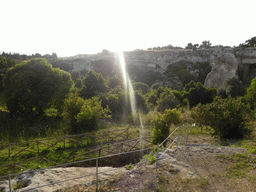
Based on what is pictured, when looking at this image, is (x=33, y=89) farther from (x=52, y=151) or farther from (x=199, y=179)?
(x=199, y=179)

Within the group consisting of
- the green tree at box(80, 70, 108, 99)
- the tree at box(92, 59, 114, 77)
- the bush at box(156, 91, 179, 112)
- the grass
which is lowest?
the grass

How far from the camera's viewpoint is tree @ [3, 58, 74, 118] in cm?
1678

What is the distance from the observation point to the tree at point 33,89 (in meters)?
16.8

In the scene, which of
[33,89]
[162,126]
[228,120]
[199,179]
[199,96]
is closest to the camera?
[199,179]

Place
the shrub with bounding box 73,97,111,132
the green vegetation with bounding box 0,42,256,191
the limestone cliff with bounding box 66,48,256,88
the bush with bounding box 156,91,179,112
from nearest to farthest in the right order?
1. the green vegetation with bounding box 0,42,256,191
2. the shrub with bounding box 73,97,111,132
3. the bush with bounding box 156,91,179,112
4. the limestone cliff with bounding box 66,48,256,88

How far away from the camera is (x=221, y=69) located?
42.2 m

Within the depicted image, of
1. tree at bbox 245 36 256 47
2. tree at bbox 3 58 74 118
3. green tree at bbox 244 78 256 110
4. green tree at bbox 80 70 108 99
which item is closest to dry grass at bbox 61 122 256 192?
green tree at bbox 244 78 256 110

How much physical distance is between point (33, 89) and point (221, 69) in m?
41.5

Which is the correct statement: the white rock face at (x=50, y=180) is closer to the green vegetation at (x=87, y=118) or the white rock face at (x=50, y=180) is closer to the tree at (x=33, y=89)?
the green vegetation at (x=87, y=118)

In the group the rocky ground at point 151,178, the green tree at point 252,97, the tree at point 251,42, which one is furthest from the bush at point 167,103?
the tree at point 251,42

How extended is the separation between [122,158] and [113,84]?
21721 mm

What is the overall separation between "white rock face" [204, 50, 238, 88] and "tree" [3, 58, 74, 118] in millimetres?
34252

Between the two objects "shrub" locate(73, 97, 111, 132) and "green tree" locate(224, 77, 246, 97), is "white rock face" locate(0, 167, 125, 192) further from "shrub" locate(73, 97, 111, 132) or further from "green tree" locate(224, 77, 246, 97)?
"green tree" locate(224, 77, 246, 97)

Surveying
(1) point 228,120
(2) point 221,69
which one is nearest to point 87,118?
(1) point 228,120
